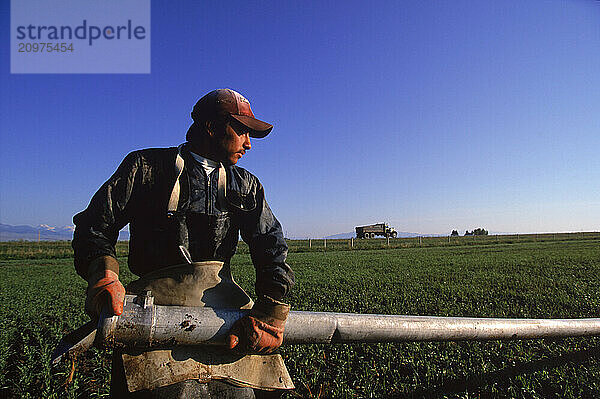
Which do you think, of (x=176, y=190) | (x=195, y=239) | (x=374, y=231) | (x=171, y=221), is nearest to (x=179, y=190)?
(x=176, y=190)

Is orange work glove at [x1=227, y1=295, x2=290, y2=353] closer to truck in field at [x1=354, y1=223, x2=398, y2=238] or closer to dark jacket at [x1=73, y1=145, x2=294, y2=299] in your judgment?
dark jacket at [x1=73, y1=145, x2=294, y2=299]

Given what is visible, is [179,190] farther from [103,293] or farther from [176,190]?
[103,293]

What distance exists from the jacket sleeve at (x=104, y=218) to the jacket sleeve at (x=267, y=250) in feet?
2.05

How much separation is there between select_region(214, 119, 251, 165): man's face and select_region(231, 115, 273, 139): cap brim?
0.03 metres

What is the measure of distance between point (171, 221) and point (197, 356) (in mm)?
666

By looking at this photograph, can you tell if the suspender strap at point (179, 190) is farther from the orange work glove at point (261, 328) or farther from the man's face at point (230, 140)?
the orange work glove at point (261, 328)

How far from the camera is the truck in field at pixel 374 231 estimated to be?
224 feet

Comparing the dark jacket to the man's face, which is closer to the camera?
the dark jacket

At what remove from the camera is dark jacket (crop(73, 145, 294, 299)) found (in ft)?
5.47

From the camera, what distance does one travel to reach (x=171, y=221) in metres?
1.79

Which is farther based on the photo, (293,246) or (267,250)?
(293,246)

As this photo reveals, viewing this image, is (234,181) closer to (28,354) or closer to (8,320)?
(28,354)

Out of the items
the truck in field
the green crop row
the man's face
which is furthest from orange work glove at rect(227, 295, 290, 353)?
the truck in field

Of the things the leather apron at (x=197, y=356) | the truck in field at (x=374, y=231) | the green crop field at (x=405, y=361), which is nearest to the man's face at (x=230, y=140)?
the leather apron at (x=197, y=356)
